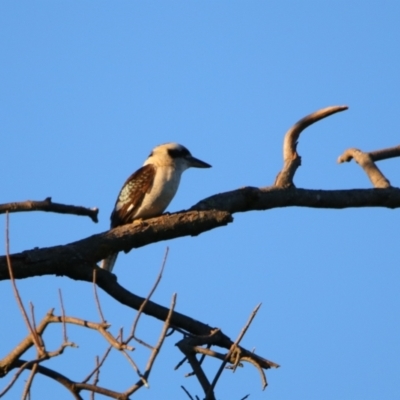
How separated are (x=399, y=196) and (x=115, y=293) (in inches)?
87.9

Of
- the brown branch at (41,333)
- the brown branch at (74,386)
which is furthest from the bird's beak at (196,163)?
the brown branch at (74,386)

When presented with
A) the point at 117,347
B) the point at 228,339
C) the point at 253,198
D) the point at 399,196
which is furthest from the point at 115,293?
the point at 399,196

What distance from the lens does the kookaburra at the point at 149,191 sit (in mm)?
7965

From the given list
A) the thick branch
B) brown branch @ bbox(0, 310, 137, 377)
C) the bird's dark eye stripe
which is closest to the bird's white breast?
the bird's dark eye stripe

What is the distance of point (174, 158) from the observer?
338 inches

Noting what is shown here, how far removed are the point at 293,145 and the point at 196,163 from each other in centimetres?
243

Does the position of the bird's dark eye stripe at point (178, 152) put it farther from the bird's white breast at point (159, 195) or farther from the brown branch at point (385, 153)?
the brown branch at point (385, 153)

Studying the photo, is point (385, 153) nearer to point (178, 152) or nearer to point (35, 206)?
point (178, 152)

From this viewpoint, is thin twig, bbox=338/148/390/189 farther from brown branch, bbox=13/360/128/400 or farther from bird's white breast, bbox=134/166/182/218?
brown branch, bbox=13/360/128/400

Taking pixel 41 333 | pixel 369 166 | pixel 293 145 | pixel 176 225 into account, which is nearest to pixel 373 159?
pixel 369 166

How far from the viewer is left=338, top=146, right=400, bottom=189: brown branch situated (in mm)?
6750

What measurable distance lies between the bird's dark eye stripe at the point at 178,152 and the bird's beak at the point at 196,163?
57mm

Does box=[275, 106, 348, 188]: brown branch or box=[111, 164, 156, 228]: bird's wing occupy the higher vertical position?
box=[111, 164, 156, 228]: bird's wing

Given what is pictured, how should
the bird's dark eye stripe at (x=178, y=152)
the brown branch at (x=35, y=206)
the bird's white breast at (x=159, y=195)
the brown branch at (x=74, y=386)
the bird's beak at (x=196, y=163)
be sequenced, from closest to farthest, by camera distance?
1. the brown branch at (x=74, y=386)
2. the brown branch at (x=35, y=206)
3. the bird's white breast at (x=159, y=195)
4. the bird's dark eye stripe at (x=178, y=152)
5. the bird's beak at (x=196, y=163)
